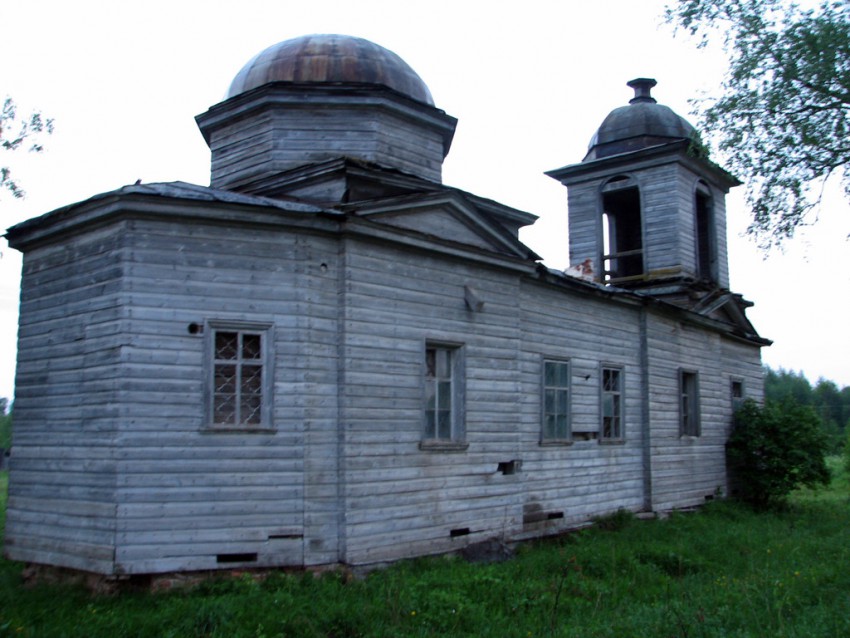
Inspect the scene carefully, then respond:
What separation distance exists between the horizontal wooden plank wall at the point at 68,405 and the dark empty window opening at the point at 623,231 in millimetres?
14799

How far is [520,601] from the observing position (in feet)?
31.4

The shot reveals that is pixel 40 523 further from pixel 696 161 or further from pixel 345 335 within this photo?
pixel 696 161

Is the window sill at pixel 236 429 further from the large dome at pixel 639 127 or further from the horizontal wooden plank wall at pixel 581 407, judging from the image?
the large dome at pixel 639 127

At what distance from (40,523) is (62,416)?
1.38 m

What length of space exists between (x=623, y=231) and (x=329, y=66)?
39.5 ft

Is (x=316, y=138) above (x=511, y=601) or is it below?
above

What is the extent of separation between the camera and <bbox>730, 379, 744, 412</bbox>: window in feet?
71.2

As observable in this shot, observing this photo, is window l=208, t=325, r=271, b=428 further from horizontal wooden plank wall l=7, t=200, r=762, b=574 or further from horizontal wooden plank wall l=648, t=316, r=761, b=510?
horizontal wooden plank wall l=648, t=316, r=761, b=510

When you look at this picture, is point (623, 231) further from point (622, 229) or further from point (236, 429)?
point (236, 429)

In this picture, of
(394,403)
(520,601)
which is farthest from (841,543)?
(394,403)

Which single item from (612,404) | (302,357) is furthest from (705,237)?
(302,357)

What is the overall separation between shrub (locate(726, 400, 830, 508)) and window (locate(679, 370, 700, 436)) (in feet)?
6.09

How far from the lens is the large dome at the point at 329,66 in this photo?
14.4 metres

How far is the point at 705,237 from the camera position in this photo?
23.3m
